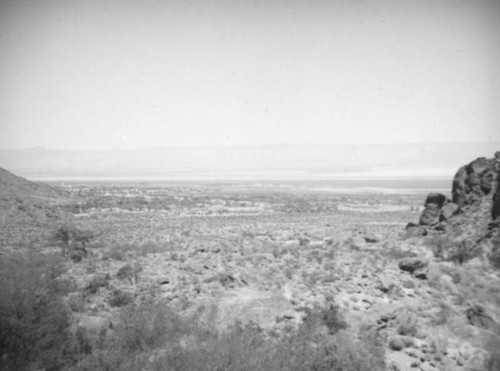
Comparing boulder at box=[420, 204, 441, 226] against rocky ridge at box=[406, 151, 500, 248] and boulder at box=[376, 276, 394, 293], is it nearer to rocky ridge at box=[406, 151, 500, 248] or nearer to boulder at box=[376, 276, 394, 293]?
rocky ridge at box=[406, 151, 500, 248]

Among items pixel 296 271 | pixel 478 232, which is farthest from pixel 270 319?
pixel 478 232

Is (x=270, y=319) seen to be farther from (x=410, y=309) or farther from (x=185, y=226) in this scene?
(x=185, y=226)

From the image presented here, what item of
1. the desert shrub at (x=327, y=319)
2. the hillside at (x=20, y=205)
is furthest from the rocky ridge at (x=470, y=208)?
the hillside at (x=20, y=205)

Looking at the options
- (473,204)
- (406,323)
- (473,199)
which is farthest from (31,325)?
(473,199)

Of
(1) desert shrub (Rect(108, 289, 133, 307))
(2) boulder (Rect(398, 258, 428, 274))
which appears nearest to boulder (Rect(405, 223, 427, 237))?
(2) boulder (Rect(398, 258, 428, 274))

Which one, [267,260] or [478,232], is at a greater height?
[478,232]

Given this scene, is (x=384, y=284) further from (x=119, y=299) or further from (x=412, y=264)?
(x=119, y=299)
